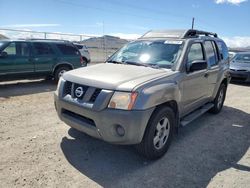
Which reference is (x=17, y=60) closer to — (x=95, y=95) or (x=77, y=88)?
(x=77, y=88)

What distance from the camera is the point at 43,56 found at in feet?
30.2

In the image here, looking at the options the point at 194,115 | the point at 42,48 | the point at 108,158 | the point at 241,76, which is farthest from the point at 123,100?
the point at 241,76

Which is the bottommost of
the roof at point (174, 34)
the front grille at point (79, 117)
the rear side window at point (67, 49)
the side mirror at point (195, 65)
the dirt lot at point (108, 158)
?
the dirt lot at point (108, 158)

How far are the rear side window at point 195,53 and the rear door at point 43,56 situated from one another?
615 cm

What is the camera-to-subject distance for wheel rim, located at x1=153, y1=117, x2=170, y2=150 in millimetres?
3702

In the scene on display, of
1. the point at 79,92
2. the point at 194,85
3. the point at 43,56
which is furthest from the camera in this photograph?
the point at 43,56

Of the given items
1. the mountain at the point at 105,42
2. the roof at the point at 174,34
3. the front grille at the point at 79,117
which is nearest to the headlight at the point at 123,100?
the front grille at the point at 79,117

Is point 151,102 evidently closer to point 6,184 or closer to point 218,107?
point 6,184

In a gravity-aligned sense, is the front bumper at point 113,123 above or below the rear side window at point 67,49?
below

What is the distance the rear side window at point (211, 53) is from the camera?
5431 millimetres

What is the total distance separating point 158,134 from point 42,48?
7006 millimetres

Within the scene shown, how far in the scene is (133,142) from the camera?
3299mm

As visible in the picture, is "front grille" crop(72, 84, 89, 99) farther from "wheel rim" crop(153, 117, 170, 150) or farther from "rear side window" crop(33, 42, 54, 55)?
"rear side window" crop(33, 42, 54, 55)

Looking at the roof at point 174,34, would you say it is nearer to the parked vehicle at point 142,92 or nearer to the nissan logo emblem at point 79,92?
the parked vehicle at point 142,92
